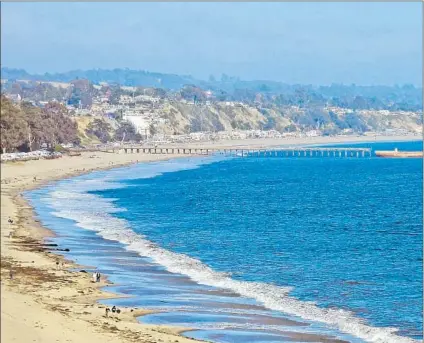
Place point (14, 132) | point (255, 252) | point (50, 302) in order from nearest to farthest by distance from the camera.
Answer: point (50, 302)
point (255, 252)
point (14, 132)

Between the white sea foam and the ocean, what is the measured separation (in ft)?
0.25

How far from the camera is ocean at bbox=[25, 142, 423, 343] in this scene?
33.6 m

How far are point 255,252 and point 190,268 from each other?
266 inches

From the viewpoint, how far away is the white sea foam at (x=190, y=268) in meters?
32.9

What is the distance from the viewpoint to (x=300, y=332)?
104 ft

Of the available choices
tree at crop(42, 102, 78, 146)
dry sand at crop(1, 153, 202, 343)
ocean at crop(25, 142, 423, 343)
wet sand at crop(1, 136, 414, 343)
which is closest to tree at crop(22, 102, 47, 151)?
tree at crop(42, 102, 78, 146)

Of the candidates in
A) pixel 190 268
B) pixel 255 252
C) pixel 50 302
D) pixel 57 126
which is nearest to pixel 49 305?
pixel 50 302

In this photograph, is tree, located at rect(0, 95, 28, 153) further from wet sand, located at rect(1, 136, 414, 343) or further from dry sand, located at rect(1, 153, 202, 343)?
dry sand, located at rect(1, 153, 202, 343)

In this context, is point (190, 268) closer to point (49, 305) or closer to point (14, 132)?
point (49, 305)

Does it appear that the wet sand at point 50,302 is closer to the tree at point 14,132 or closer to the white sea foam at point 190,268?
the white sea foam at point 190,268

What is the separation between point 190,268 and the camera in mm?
44688

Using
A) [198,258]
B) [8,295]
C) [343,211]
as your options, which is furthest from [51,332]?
[343,211]

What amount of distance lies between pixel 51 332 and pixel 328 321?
10.7m

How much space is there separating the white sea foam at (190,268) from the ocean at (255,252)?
0.08 meters
